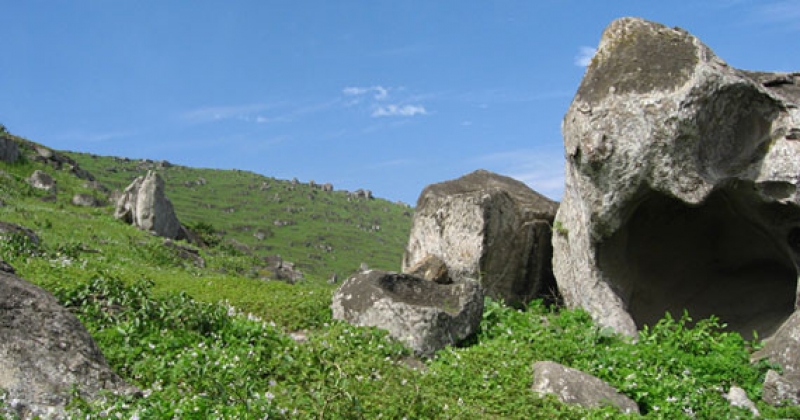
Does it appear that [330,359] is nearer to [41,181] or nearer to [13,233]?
[13,233]

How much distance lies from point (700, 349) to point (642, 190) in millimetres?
3611

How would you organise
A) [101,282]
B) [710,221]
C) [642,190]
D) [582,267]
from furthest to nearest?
[710,221] < [582,267] < [642,190] < [101,282]

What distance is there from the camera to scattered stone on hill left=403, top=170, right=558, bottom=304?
2105 centimetres

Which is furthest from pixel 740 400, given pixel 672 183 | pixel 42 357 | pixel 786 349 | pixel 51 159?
pixel 51 159

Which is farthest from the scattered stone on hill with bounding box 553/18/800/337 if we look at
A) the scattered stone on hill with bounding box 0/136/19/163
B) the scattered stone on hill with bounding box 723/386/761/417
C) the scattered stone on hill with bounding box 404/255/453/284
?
the scattered stone on hill with bounding box 0/136/19/163

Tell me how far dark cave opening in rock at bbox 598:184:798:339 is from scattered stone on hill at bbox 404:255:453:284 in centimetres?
470

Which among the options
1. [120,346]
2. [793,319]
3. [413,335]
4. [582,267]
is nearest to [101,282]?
[120,346]

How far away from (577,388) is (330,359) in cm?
443

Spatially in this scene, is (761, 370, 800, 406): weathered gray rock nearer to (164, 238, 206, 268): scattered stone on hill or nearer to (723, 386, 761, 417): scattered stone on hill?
(723, 386, 761, 417): scattered stone on hill

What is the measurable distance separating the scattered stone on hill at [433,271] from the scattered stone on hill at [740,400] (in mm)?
8595

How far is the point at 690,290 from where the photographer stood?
21250mm

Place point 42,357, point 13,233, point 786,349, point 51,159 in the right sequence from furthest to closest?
point 51,159 → point 13,233 → point 786,349 → point 42,357

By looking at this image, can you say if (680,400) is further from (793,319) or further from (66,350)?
(66,350)

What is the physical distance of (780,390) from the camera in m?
14.3
